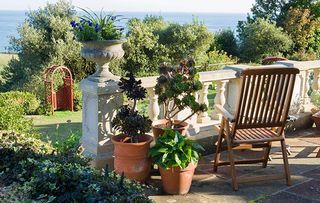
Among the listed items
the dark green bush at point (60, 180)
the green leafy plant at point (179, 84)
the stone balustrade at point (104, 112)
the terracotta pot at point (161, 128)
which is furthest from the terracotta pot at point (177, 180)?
the dark green bush at point (60, 180)

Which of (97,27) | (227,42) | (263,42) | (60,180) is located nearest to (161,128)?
(97,27)

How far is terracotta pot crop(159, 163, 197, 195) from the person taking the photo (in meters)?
3.70

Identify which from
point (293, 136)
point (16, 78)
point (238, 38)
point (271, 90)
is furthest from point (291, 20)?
point (271, 90)

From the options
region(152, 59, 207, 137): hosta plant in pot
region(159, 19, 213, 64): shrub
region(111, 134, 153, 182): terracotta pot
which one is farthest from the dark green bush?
region(159, 19, 213, 64): shrub

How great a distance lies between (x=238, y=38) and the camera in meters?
23.5

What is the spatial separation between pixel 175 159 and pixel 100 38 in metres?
1.30

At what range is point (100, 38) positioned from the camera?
391cm

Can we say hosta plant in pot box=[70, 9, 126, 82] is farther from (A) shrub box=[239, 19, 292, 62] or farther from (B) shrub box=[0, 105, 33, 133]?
(A) shrub box=[239, 19, 292, 62]

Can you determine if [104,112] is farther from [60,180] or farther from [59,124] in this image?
[59,124]

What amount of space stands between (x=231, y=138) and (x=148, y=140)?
776 mm

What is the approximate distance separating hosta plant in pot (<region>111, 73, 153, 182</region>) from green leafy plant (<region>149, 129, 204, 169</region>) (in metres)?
0.13

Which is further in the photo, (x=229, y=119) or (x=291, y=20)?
(x=291, y=20)

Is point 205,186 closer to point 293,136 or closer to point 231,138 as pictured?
point 231,138

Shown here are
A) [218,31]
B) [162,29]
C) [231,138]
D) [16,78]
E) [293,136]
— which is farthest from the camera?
[218,31]
